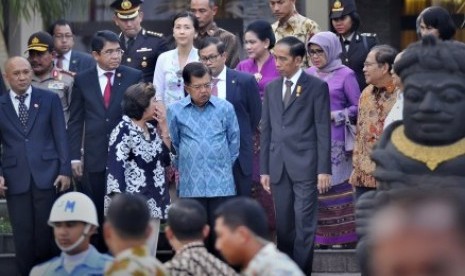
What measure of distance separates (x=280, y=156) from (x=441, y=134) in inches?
118

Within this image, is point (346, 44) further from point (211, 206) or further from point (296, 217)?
point (211, 206)

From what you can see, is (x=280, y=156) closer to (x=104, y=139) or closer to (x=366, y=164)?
(x=366, y=164)

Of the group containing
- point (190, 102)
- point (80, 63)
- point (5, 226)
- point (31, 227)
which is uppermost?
point (80, 63)

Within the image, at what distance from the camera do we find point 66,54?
1262 centimetres

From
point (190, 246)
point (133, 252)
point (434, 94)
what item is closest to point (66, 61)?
point (434, 94)

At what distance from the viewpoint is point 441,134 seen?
7848 millimetres

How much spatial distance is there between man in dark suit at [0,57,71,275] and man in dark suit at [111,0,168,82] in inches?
53.9

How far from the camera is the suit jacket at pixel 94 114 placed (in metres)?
11.1

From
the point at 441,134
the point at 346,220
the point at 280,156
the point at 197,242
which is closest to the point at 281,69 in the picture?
the point at 280,156

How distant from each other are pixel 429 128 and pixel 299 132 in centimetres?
298

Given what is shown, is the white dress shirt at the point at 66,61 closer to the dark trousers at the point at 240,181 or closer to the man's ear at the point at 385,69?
the dark trousers at the point at 240,181

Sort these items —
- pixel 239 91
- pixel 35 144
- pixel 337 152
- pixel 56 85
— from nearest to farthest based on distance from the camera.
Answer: pixel 35 144 < pixel 239 91 < pixel 337 152 < pixel 56 85

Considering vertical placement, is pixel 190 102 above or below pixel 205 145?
above

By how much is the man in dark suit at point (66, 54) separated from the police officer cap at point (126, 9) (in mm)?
552
